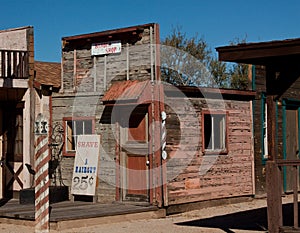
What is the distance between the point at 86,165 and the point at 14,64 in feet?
10.8

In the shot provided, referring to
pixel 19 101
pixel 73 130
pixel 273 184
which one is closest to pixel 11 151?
pixel 19 101

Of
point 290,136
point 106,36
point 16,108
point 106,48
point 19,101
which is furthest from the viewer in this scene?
point 290,136

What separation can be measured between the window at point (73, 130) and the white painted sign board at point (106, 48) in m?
1.74

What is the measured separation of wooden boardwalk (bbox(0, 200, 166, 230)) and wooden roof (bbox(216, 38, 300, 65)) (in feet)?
14.7

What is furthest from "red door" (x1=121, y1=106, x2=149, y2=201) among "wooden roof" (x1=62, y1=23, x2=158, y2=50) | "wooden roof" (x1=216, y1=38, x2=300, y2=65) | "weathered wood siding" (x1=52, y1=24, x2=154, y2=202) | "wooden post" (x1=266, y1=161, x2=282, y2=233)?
"wooden post" (x1=266, y1=161, x2=282, y2=233)

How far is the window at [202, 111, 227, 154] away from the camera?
50.1ft

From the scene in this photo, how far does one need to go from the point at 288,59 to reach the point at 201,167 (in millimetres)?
5733

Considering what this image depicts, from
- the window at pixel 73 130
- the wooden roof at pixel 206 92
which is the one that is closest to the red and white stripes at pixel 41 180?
the wooden roof at pixel 206 92

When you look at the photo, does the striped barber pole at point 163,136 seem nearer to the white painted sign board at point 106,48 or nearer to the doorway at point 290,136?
the white painted sign board at point 106,48

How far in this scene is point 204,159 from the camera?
595 inches

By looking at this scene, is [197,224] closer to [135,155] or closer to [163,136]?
[163,136]

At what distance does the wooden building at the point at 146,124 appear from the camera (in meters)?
14.0

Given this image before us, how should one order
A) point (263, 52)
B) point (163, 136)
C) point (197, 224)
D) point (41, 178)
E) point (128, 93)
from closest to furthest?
point (263, 52), point (41, 178), point (197, 224), point (163, 136), point (128, 93)

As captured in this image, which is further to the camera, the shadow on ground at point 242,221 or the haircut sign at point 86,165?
the haircut sign at point 86,165
